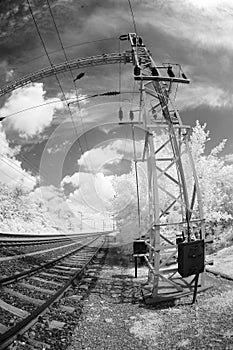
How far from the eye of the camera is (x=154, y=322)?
5.23 meters

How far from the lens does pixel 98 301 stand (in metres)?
6.73

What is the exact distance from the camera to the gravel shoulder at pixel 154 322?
4.22 meters

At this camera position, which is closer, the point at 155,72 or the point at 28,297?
the point at 28,297

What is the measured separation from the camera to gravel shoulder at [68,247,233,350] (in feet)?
13.8

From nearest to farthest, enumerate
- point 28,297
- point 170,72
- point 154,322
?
1. point 154,322
2. point 28,297
3. point 170,72

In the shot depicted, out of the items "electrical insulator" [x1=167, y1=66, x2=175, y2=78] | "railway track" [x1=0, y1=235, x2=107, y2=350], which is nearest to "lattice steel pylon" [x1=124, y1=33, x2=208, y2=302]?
"electrical insulator" [x1=167, y1=66, x2=175, y2=78]

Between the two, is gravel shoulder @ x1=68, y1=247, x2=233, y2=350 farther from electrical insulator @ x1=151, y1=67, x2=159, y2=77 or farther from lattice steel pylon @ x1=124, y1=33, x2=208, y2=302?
electrical insulator @ x1=151, y1=67, x2=159, y2=77

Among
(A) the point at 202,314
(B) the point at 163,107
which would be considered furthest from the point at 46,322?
(B) the point at 163,107

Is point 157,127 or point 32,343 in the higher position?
point 157,127

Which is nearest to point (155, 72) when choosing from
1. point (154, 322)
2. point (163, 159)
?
point (163, 159)

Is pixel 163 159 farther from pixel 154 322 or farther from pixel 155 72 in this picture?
pixel 154 322

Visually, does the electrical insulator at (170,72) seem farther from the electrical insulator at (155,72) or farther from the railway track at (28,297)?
the railway track at (28,297)

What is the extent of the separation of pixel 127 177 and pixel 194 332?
10.4 meters

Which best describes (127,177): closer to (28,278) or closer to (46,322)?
(28,278)
